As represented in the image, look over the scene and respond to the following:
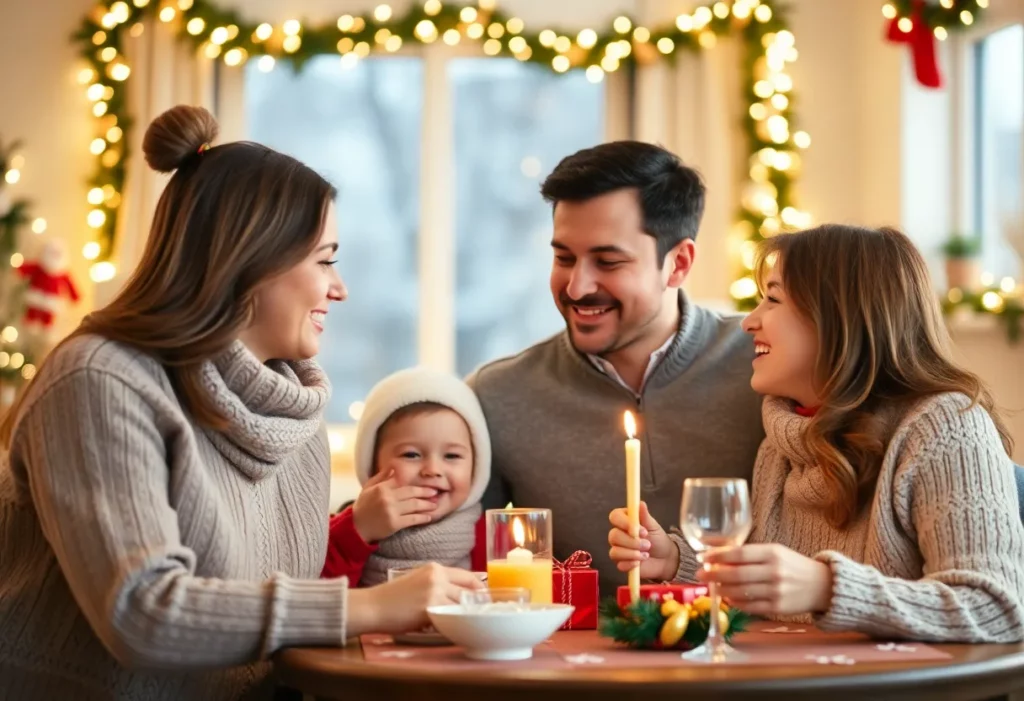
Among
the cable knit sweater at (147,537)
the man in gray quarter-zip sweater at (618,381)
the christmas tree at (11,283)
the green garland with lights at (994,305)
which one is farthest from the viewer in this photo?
the christmas tree at (11,283)

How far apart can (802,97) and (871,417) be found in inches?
142

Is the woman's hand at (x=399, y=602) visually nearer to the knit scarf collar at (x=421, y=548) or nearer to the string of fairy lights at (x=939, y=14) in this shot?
the knit scarf collar at (x=421, y=548)

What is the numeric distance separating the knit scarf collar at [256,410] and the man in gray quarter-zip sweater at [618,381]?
A: 825 millimetres

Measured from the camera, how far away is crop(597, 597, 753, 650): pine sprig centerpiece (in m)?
1.84

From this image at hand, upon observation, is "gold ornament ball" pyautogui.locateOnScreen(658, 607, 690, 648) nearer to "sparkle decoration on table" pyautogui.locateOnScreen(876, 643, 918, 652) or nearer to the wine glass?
the wine glass

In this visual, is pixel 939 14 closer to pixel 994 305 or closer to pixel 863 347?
pixel 994 305

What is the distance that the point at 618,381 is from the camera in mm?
2902

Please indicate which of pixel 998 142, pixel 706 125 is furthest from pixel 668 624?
pixel 706 125

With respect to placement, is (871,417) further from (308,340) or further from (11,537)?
Answer: (11,537)

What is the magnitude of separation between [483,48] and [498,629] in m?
4.27

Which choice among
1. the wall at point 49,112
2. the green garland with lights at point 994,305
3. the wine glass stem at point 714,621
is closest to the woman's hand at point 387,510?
the wine glass stem at point 714,621

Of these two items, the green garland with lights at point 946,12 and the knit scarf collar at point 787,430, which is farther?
the green garland with lights at point 946,12

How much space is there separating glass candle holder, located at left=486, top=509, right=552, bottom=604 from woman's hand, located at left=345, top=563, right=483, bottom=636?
0.13 meters

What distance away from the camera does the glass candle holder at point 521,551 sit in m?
2.03
